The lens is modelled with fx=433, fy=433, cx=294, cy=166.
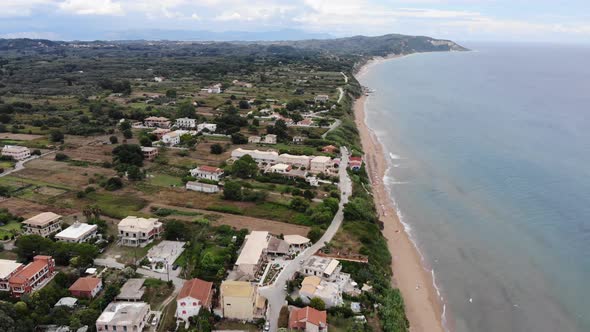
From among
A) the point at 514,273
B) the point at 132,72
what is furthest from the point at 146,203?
the point at 132,72

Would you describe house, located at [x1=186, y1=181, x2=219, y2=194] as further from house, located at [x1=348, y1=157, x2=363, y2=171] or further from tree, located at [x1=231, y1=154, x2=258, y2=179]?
house, located at [x1=348, y1=157, x2=363, y2=171]

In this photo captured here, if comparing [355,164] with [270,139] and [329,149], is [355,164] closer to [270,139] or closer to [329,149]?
[329,149]

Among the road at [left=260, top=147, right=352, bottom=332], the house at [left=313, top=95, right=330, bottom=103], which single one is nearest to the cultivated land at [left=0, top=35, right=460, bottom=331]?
the road at [left=260, top=147, right=352, bottom=332]

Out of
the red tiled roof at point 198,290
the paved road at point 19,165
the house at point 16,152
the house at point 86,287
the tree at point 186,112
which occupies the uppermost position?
the tree at point 186,112

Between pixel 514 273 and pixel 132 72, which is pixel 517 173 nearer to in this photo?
pixel 514 273

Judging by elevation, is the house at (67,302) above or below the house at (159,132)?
below

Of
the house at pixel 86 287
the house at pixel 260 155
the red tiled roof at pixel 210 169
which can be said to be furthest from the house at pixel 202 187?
the house at pixel 86 287

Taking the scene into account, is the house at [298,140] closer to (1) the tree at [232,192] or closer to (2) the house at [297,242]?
(1) the tree at [232,192]
